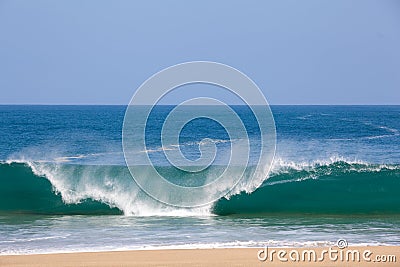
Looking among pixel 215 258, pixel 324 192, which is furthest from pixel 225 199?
pixel 215 258

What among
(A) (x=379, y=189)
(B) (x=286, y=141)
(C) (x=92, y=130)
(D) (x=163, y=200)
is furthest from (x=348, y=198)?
(C) (x=92, y=130)

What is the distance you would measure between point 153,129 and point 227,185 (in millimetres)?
21769

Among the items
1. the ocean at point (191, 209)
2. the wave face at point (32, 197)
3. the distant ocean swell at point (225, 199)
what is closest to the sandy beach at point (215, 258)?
the ocean at point (191, 209)

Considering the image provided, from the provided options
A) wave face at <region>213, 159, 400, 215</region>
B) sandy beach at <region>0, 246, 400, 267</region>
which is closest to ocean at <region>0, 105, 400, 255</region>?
wave face at <region>213, 159, 400, 215</region>

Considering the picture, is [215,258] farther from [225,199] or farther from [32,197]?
[32,197]

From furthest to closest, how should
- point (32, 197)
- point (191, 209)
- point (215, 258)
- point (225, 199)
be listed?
1. point (32, 197)
2. point (225, 199)
3. point (191, 209)
4. point (215, 258)

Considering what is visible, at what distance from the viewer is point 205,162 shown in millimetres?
21312

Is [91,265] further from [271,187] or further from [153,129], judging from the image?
[153,129]

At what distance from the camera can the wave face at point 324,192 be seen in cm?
1495

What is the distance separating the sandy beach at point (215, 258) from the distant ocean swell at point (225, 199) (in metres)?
4.30

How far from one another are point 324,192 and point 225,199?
2.92 metres

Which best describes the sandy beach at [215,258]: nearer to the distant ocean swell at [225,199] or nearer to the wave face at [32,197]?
the distant ocean swell at [225,199]

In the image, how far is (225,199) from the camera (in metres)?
15.0

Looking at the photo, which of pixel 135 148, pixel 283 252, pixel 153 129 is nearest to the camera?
pixel 283 252
